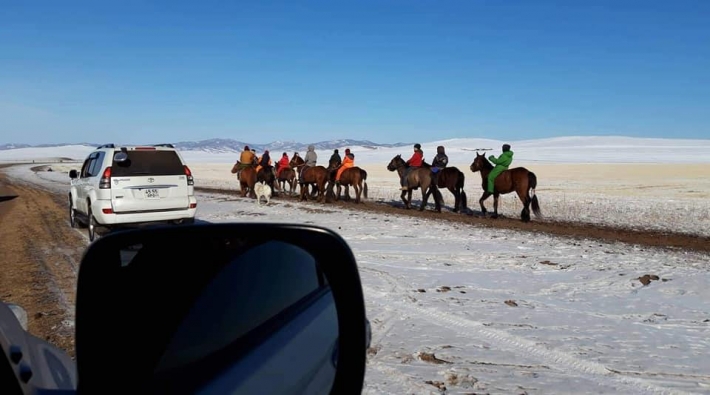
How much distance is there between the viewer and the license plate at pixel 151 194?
1171 centimetres

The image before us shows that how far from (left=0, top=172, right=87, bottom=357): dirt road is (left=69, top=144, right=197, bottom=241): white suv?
95 centimetres

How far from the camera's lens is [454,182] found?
21578 millimetres

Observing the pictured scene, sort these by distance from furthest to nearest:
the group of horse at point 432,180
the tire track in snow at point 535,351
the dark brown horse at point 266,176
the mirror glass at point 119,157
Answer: the dark brown horse at point 266,176, the group of horse at point 432,180, the mirror glass at point 119,157, the tire track in snow at point 535,351

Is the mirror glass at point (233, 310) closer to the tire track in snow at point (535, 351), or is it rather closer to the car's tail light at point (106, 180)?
the tire track in snow at point (535, 351)

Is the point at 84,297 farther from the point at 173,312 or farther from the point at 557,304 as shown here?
the point at 557,304

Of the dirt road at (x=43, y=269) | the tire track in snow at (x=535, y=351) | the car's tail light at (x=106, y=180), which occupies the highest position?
the car's tail light at (x=106, y=180)

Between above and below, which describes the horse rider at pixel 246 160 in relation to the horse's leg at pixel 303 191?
above

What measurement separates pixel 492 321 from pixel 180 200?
26.9ft

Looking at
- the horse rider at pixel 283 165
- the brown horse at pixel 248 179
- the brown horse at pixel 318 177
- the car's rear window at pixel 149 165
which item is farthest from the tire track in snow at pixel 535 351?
the horse rider at pixel 283 165

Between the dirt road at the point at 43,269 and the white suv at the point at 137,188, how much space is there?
95cm

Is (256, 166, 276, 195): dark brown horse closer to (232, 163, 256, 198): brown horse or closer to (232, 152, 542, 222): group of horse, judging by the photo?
(232, 152, 542, 222): group of horse

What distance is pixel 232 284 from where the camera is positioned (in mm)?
2270

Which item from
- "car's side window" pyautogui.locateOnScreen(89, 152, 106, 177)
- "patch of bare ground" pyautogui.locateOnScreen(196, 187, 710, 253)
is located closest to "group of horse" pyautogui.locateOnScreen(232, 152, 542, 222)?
"patch of bare ground" pyautogui.locateOnScreen(196, 187, 710, 253)

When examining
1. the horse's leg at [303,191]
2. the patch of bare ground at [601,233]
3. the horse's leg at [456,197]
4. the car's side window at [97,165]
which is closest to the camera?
the car's side window at [97,165]
